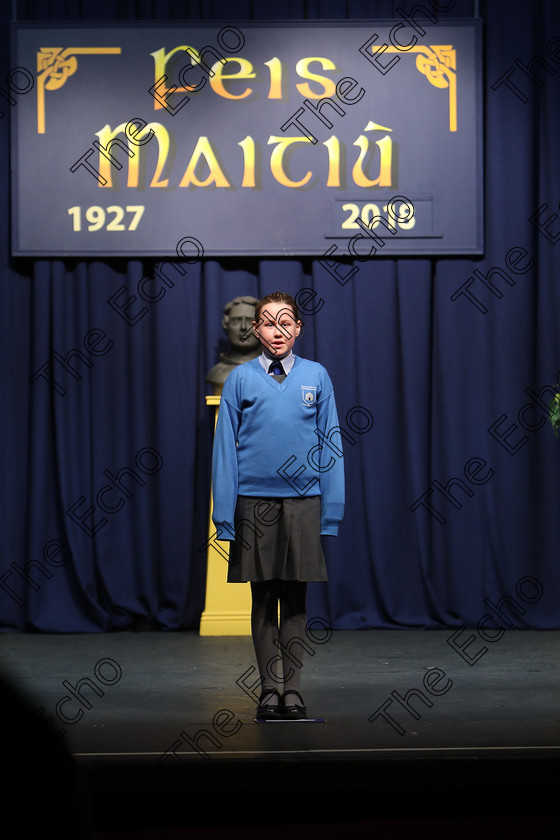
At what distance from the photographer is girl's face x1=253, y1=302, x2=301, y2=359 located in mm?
3061

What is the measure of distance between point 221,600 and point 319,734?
179 centimetres

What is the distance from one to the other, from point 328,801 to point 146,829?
227 mm

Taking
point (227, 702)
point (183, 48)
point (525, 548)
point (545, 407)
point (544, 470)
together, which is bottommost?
point (227, 702)

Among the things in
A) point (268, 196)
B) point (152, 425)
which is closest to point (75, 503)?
point (152, 425)

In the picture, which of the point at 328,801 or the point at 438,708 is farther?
the point at 438,708

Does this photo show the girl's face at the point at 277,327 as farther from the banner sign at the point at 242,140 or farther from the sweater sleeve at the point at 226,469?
the banner sign at the point at 242,140

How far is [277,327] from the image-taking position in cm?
306

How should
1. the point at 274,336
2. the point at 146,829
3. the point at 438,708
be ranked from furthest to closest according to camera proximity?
the point at 438,708
the point at 274,336
the point at 146,829

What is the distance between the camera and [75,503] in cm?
484

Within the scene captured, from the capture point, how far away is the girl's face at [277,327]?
3061 mm

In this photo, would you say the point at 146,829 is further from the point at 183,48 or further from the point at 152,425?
the point at 183,48

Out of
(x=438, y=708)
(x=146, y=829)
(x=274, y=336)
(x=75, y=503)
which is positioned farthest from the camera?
(x=75, y=503)

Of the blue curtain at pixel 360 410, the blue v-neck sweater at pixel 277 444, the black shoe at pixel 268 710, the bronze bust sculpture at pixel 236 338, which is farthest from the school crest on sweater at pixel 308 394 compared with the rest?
the blue curtain at pixel 360 410

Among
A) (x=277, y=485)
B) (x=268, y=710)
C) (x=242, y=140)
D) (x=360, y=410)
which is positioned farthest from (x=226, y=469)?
(x=242, y=140)
